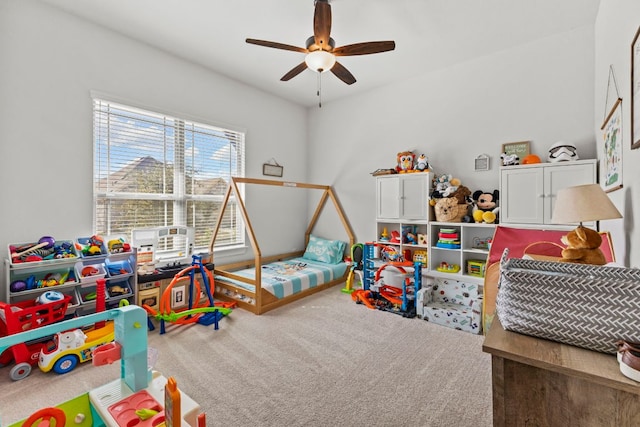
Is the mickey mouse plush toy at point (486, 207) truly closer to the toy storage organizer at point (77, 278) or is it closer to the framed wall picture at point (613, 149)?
the framed wall picture at point (613, 149)

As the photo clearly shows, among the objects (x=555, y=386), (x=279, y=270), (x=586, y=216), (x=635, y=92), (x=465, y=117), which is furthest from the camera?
(x=279, y=270)

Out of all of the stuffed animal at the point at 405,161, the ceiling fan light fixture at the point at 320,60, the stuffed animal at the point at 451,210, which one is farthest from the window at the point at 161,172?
the stuffed animal at the point at 451,210

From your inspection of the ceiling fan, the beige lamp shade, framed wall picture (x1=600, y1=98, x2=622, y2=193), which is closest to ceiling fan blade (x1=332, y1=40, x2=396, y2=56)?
the ceiling fan

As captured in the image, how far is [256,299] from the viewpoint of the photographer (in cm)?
322

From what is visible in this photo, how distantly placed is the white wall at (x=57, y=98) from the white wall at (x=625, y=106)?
3874 millimetres

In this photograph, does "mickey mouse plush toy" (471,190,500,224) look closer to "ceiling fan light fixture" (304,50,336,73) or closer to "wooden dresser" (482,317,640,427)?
"ceiling fan light fixture" (304,50,336,73)

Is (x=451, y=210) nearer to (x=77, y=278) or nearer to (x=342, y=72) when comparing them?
(x=342, y=72)

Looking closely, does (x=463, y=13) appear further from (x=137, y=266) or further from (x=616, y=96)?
(x=137, y=266)

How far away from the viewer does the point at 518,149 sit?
319 centimetres

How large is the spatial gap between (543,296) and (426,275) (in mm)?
2682

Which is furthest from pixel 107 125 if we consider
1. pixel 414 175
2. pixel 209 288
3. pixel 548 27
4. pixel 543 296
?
pixel 548 27

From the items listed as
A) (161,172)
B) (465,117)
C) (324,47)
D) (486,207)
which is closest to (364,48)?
(324,47)

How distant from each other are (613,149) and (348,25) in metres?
2.37

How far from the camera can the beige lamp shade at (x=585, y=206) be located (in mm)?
1484
